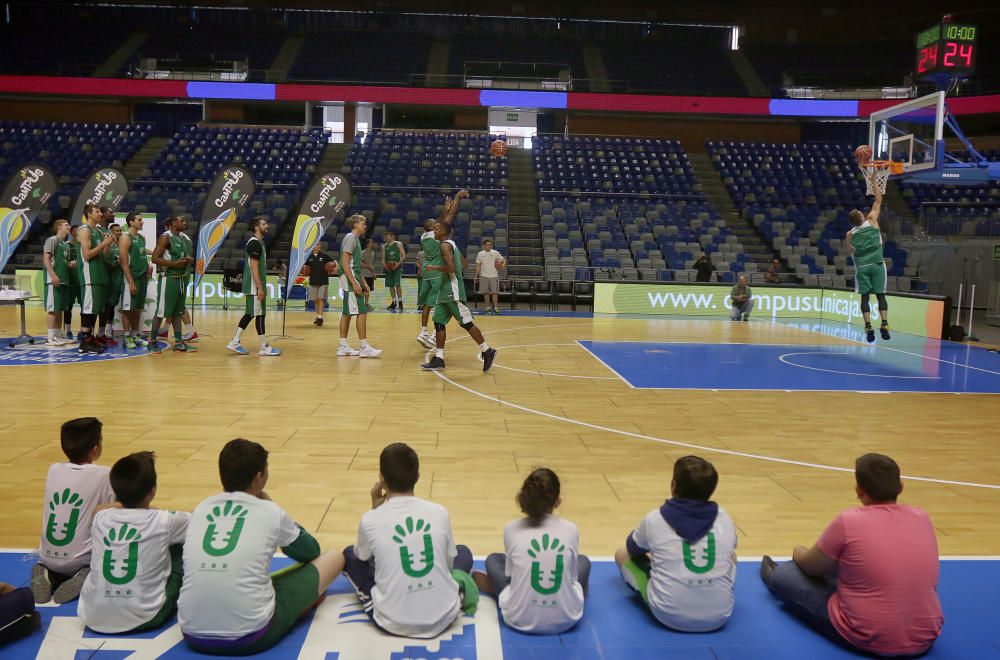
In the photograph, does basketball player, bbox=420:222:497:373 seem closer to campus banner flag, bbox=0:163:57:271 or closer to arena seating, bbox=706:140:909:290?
campus banner flag, bbox=0:163:57:271

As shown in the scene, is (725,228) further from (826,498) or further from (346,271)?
(826,498)

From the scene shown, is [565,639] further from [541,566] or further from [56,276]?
[56,276]

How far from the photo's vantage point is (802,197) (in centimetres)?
2519

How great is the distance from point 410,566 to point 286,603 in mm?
477

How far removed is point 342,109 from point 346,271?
934 inches

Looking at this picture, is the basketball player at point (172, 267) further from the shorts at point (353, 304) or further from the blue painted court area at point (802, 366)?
the blue painted court area at point (802, 366)

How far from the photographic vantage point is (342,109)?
1255 inches

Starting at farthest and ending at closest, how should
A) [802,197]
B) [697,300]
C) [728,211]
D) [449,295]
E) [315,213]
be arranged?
[728,211]
[802,197]
[697,300]
[315,213]
[449,295]

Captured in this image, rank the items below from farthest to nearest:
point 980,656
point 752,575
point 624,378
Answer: point 624,378 < point 752,575 < point 980,656

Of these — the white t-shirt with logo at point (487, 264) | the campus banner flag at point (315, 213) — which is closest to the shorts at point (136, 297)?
the campus banner flag at point (315, 213)

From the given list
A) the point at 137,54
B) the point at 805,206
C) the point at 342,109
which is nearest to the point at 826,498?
the point at 805,206

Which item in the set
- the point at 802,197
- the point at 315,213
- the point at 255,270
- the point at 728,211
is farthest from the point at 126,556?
the point at 802,197

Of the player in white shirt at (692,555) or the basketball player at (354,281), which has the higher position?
the basketball player at (354,281)

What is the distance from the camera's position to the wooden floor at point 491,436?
4438 millimetres
